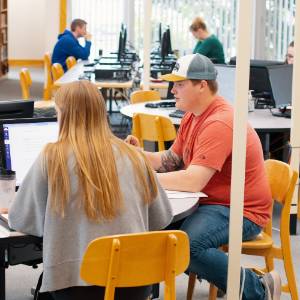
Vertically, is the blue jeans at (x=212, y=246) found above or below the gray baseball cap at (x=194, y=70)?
below

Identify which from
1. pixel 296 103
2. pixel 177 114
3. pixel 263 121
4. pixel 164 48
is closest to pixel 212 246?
pixel 296 103

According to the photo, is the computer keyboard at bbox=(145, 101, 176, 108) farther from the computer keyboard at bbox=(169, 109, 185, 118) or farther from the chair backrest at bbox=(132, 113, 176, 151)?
the chair backrest at bbox=(132, 113, 176, 151)

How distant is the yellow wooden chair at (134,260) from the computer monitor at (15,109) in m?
1.28

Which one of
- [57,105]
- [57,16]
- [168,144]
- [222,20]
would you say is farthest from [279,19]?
[57,105]

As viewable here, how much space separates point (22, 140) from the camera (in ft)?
11.3

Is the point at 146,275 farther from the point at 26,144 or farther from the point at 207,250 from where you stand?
the point at 26,144

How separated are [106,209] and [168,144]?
3.07 m

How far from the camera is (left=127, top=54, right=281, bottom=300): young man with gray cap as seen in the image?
3.35 meters

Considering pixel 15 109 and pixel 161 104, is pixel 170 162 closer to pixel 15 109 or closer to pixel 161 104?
pixel 15 109

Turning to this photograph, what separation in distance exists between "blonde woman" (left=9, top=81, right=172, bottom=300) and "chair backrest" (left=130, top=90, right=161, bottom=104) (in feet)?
12.6

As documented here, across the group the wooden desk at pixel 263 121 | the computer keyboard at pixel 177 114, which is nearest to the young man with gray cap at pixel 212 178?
the wooden desk at pixel 263 121

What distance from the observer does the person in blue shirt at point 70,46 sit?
36.3 feet

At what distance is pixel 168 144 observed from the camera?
19.0 feet

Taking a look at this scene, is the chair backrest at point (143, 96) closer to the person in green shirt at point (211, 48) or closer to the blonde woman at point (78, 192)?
the blonde woman at point (78, 192)
